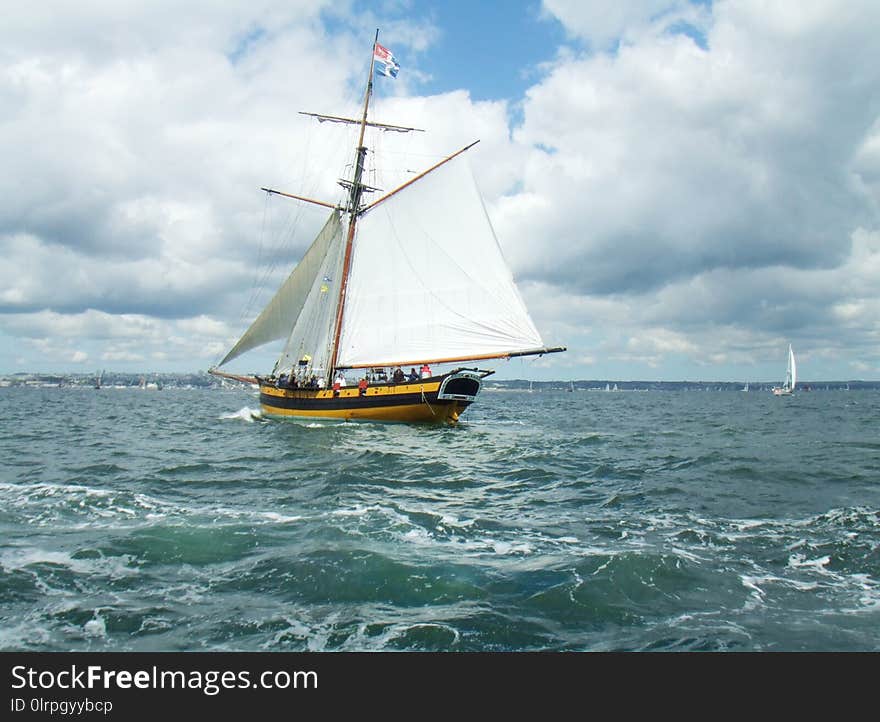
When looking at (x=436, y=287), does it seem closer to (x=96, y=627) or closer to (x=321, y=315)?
(x=321, y=315)

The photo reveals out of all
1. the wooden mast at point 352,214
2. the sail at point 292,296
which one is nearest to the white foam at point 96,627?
the wooden mast at point 352,214

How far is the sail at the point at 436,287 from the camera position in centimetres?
4138

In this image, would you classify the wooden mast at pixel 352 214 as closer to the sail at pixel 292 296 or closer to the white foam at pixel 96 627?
the sail at pixel 292 296

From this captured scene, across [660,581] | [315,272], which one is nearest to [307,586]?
[660,581]

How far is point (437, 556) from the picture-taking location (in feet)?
38.3

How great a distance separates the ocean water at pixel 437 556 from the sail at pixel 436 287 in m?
17.9

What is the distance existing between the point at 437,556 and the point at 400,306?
34.1 metres

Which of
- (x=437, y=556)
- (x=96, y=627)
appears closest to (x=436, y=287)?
(x=437, y=556)

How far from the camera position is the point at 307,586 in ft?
32.6

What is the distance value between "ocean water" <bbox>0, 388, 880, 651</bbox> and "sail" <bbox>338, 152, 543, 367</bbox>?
58.8ft
